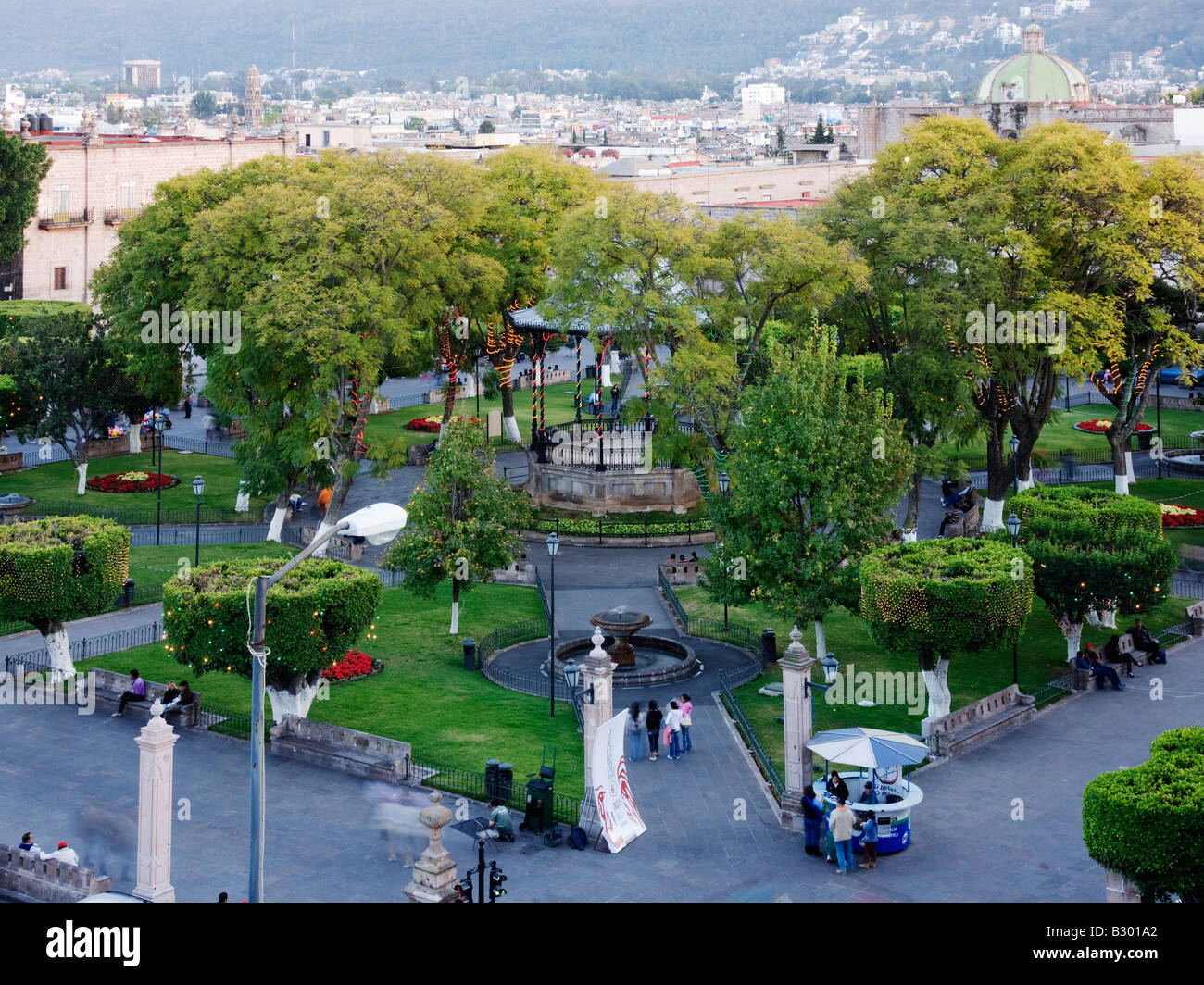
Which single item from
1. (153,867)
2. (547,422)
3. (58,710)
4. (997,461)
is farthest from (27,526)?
(547,422)

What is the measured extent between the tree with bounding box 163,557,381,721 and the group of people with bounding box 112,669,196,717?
105 centimetres

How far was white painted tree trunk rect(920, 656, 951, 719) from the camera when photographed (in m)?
36.9

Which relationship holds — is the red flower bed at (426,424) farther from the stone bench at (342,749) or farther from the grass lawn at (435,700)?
the stone bench at (342,749)

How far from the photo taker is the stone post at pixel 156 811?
26766 mm

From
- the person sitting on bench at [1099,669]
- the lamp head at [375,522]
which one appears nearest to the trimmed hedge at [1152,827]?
the lamp head at [375,522]

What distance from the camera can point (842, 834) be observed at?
29016 mm

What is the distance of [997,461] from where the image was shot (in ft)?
174

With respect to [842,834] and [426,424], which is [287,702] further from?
[426,424]

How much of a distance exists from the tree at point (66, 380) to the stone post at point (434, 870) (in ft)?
117

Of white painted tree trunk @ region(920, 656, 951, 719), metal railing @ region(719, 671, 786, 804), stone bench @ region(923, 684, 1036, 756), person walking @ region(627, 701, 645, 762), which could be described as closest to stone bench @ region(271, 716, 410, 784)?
person walking @ region(627, 701, 645, 762)
